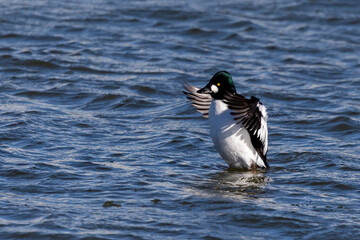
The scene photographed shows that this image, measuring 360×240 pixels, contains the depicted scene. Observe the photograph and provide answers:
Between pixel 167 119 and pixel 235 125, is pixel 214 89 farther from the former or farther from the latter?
pixel 167 119

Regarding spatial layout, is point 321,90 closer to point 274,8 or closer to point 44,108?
point 44,108

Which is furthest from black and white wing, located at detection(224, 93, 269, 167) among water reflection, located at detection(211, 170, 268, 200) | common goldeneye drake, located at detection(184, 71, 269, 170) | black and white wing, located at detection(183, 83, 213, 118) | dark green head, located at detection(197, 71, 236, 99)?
black and white wing, located at detection(183, 83, 213, 118)

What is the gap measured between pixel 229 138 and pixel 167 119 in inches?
103

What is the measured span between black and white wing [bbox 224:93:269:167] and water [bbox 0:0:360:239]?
380 millimetres

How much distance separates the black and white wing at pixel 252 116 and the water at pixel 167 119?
1.25ft

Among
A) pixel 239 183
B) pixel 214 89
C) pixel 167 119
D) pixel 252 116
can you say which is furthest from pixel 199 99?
pixel 167 119

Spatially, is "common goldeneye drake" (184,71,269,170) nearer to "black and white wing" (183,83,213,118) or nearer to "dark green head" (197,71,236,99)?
"dark green head" (197,71,236,99)

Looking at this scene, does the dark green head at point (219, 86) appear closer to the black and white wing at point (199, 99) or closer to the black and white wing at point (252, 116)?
the black and white wing at point (252, 116)

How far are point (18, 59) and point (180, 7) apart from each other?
20.6ft

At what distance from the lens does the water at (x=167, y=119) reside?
6637mm

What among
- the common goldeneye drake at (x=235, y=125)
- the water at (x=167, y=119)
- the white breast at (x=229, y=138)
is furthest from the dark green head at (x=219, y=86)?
the water at (x=167, y=119)

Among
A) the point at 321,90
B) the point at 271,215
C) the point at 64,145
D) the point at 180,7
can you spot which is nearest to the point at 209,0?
the point at 180,7

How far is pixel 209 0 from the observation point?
19.5 metres

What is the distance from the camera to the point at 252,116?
8.12 m
